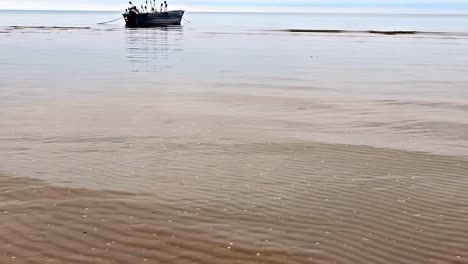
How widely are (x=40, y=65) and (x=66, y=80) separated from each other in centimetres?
618

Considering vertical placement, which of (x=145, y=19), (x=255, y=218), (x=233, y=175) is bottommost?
(x=145, y=19)

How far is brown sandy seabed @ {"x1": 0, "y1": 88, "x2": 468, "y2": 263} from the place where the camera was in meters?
5.56

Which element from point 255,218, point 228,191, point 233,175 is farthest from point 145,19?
point 255,218

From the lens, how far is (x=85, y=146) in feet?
32.0

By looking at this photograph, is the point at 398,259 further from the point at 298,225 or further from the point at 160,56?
the point at 160,56

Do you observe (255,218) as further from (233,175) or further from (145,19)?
(145,19)

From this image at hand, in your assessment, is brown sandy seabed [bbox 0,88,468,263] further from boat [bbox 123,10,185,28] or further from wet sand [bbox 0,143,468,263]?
boat [bbox 123,10,185,28]

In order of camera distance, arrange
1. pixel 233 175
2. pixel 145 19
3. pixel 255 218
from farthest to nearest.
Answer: pixel 145 19, pixel 233 175, pixel 255 218

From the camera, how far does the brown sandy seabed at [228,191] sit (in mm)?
5559

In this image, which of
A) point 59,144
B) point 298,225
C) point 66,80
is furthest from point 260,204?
point 66,80

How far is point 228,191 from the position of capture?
7.31m

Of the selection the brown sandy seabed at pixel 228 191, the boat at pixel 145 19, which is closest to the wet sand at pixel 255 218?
the brown sandy seabed at pixel 228 191

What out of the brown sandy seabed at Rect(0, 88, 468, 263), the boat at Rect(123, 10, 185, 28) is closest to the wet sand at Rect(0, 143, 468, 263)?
the brown sandy seabed at Rect(0, 88, 468, 263)

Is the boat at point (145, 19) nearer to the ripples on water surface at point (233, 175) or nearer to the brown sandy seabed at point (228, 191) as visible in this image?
the ripples on water surface at point (233, 175)
